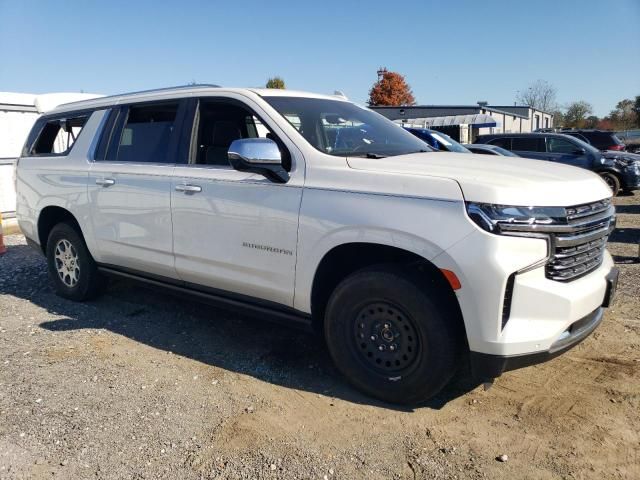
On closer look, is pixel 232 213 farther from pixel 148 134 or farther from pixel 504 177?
pixel 504 177

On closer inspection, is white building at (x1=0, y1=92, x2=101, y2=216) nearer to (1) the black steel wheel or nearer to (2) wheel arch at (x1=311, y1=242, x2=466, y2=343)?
(2) wheel arch at (x1=311, y1=242, x2=466, y2=343)

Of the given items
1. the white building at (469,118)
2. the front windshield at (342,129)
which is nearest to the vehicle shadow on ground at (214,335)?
the front windshield at (342,129)

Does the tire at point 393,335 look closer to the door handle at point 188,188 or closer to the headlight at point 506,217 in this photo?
the headlight at point 506,217

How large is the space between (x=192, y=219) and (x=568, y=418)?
288 centimetres

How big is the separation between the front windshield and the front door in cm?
21

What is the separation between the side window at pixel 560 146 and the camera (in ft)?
45.1

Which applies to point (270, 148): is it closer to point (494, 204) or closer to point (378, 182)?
point (378, 182)

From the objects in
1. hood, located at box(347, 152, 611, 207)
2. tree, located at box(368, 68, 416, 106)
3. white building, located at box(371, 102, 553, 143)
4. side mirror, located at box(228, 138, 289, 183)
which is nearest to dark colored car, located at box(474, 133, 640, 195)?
hood, located at box(347, 152, 611, 207)

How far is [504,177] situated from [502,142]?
12.7 meters

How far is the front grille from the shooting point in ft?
9.45

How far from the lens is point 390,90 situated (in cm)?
6875

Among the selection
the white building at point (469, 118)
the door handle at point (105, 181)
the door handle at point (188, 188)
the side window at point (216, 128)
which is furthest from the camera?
the white building at point (469, 118)

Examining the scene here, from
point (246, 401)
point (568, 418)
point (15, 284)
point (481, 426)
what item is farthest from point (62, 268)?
point (568, 418)

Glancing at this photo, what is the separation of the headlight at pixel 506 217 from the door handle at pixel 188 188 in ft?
6.86
